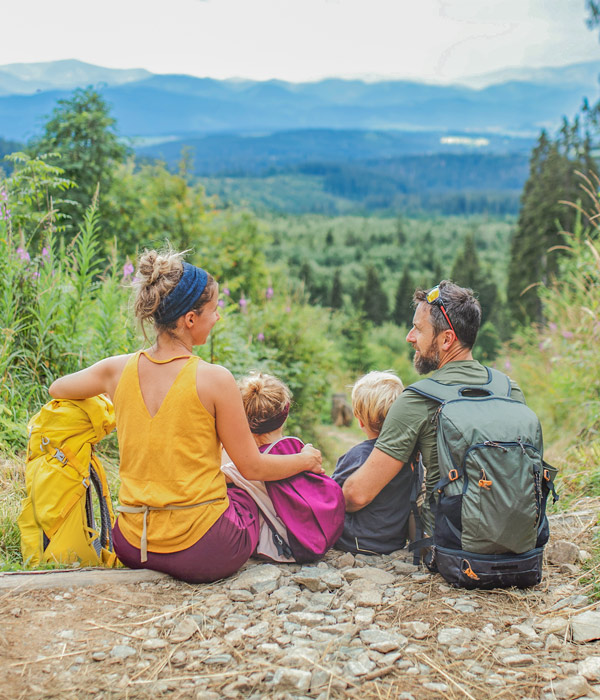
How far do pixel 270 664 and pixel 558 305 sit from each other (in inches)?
330

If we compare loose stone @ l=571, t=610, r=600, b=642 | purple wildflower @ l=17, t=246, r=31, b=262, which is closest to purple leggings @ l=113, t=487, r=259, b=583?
loose stone @ l=571, t=610, r=600, b=642

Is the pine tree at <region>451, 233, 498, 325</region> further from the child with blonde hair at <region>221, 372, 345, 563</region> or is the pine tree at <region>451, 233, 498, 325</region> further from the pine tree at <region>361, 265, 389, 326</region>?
the child with blonde hair at <region>221, 372, 345, 563</region>

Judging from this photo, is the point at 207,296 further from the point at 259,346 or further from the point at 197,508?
the point at 259,346

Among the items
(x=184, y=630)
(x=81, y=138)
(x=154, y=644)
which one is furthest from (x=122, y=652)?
(x=81, y=138)

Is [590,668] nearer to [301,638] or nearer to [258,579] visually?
[301,638]

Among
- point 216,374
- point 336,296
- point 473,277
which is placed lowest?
point 336,296

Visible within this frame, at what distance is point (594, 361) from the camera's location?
6.07 m

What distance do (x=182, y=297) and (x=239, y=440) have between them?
62 cm

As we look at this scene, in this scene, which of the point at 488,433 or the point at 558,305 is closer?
the point at 488,433

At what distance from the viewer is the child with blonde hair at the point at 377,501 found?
124 inches

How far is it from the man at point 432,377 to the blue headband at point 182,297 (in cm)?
100

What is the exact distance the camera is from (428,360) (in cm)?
299

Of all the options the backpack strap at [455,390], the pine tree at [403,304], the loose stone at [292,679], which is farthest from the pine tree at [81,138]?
the pine tree at [403,304]

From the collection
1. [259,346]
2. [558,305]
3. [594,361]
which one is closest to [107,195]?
[259,346]
